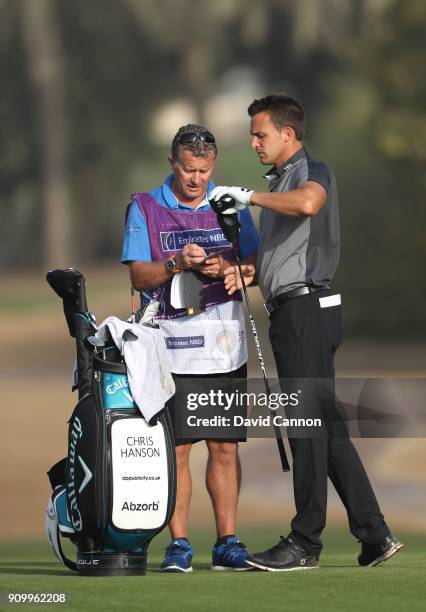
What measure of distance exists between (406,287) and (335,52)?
1887 cm

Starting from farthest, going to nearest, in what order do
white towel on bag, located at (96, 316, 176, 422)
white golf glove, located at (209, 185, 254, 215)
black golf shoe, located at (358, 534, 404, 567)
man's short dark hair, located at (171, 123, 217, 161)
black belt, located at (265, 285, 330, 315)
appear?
man's short dark hair, located at (171, 123, 217, 161), black golf shoe, located at (358, 534, 404, 567), black belt, located at (265, 285, 330, 315), white golf glove, located at (209, 185, 254, 215), white towel on bag, located at (96, 316, 176, 422)

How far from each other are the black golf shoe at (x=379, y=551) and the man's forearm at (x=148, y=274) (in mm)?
1319

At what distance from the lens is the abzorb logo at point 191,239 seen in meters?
6.96

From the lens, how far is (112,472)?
6.26 metres

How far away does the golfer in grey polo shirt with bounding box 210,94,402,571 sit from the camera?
6570 mm

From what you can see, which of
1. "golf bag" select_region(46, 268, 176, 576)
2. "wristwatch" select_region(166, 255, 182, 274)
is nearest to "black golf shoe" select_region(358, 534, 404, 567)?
"golf bag" select_region(46, 268, 176, 576)

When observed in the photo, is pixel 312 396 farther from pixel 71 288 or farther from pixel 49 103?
pixel 49 103

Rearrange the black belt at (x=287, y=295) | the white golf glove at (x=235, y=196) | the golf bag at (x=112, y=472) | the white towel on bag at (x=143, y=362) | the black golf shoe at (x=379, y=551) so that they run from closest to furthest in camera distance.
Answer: the golf bag at (x=112, y=472) < the white towel on bag at (x=143, y=362) < the white golf glove at (x=235, y=196) < the black belt at (x=287, y=295) < the black golf shoe at (x=379, y=551)

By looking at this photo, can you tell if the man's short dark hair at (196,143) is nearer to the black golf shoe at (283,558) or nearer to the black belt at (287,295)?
the black belt at (287,295)

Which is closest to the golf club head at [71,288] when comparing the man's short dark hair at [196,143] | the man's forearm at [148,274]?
the man's forearm at [148,274]

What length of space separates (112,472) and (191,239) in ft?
3.79

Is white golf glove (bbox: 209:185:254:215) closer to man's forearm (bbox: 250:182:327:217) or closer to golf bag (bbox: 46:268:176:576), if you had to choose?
man's forearm (bbox: 250:182:327:217)

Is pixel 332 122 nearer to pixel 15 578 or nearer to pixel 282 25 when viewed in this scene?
pixel 282 25

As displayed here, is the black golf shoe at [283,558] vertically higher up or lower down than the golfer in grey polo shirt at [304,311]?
lower down
